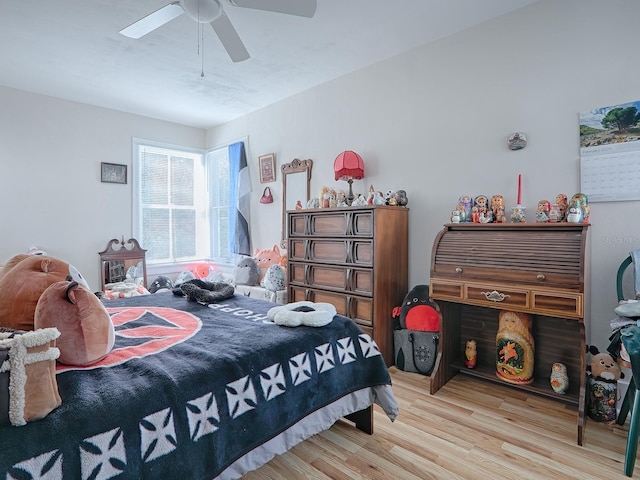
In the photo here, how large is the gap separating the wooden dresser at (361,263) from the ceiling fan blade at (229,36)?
144 cm

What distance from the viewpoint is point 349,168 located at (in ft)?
11.0

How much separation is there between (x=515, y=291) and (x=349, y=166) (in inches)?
71.1

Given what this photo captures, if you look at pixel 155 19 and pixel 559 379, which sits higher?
pixel 155 19

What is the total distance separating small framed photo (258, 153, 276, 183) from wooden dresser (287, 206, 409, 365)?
1.25 meters

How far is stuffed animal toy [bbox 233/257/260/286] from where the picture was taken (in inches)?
169

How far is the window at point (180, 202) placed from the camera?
4916 millimetres

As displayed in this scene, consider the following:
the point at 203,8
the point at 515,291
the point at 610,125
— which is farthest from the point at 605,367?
the point at 203,8

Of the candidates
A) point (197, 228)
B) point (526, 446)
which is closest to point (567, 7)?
point (526, 446)

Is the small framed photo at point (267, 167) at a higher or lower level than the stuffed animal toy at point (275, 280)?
higher

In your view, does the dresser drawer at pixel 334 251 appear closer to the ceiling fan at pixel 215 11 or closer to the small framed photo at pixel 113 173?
the ceiling fan at pixel 215 11

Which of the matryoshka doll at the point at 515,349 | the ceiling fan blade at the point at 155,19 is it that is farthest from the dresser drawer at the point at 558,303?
the ceiling fan blade at the point at 155,19

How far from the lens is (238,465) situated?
134 centimetres

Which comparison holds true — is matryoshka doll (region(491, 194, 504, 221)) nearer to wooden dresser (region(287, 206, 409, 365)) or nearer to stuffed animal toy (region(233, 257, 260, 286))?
wooden dresser (region(287, 206, 409, 365))

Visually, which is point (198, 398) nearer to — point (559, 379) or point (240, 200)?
point (559, 379)
